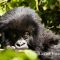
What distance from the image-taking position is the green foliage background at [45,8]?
11.6ft

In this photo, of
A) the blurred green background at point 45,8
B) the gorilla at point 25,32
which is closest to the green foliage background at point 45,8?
the blurred green background at point 45,8

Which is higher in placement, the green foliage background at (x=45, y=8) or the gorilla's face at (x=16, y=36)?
the green foliage background at (x=45, y=8)

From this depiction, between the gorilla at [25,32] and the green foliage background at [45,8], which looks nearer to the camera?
the gorilla at [25,32]

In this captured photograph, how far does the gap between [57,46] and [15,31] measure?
1.77 ft

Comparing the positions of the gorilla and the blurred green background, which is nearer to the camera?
the gorilla

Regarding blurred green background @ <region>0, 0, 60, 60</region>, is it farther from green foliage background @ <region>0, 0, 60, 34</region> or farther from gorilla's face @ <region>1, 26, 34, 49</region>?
gorilla's face @ <region>1, 26, 34, 49</region>

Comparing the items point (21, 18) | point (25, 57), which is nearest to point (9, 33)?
point (21, 18)

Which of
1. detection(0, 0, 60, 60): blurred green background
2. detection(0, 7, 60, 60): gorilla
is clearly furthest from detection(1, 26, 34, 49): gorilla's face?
detection(0, 0, 60, 60): blurred green background

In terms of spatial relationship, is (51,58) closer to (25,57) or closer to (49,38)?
(49,38)

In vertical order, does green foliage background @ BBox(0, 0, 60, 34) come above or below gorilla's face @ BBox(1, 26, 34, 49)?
above

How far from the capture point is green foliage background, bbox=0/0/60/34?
11.6 feet

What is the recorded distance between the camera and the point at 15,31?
8.30 feet

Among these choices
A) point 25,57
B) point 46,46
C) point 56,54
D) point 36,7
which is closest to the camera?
point 25,57

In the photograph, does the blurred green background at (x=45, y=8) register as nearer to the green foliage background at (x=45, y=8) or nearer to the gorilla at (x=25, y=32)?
the green foliage background at (x=45, y=8)
